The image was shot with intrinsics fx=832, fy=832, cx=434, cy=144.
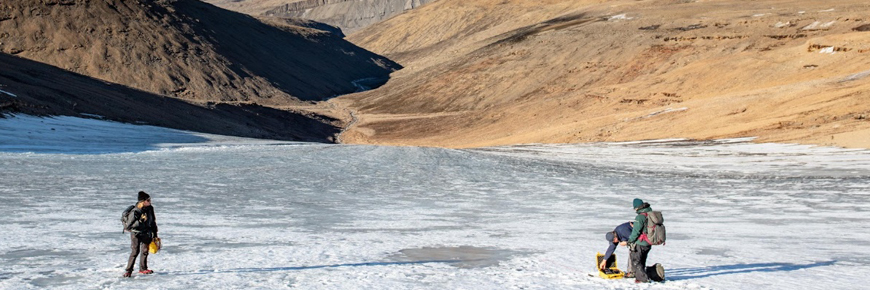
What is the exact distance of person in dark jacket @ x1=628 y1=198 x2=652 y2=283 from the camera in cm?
996

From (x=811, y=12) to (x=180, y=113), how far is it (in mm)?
61412

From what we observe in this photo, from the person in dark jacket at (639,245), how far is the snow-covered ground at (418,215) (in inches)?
8.5

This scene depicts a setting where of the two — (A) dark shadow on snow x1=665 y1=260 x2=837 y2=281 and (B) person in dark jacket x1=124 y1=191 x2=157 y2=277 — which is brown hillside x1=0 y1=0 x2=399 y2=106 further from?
(A) dark shadow on snow x1=665 y1=260 x2=837 y2=281

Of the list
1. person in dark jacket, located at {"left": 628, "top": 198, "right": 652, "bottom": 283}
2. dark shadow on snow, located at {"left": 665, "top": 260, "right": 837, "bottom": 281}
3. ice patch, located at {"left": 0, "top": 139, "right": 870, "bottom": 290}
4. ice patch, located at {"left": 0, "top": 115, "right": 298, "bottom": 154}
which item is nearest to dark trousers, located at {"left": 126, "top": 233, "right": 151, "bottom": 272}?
ice patch, located at {"left": 0, "top": 139, "right": 870, "bottom": 290}

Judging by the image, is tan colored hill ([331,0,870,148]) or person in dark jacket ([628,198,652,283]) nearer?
person in dark jacket ([628,198,652,283])

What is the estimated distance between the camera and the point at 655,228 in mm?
9883

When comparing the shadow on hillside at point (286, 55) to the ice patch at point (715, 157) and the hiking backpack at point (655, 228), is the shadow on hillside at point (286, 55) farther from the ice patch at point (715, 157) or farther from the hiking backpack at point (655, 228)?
the hiking backpack at point (655, 228)

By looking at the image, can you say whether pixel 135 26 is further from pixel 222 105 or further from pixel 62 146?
pixel 62 146

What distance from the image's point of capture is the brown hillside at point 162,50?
83.2 m

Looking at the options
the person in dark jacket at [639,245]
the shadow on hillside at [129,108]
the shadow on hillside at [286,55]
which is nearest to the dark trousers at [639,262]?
the person in dark jacket at [639,245]

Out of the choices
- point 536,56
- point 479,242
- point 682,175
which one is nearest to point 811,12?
point 536,56

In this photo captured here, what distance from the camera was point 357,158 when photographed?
30.9 m

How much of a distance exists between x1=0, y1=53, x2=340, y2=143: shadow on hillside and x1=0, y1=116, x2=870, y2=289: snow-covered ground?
12.0 metres

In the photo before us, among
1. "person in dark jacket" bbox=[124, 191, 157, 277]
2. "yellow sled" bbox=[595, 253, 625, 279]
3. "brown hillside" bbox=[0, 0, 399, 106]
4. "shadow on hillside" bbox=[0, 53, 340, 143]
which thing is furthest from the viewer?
"brown hillside" bbox=[0, 0, 399, 106]
